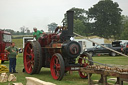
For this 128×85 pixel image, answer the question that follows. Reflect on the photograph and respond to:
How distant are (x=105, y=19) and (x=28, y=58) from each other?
5401cm

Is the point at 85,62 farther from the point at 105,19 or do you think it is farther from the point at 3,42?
the point at 105,19

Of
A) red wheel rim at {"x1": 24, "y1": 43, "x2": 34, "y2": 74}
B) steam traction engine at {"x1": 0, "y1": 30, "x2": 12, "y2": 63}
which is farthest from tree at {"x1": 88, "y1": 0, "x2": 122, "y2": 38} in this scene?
red wheel rim at {"x1": 24, "y1": 43, "x2": 34, "y2": 74}

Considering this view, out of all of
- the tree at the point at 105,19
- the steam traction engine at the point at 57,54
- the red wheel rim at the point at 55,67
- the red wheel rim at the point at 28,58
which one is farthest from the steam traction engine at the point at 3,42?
the tree at the point at 105,19

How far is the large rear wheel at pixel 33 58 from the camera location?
10383 mm

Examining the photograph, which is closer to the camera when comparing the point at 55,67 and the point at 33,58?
the point at 55,67

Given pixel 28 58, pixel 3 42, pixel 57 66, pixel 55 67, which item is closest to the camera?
pixel 57 66

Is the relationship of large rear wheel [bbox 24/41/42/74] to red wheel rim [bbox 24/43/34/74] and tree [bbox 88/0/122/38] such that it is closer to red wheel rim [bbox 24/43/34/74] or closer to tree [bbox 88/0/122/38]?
red wheel rim [bbox 24/43/34/74]

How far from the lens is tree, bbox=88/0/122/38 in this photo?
6180cm

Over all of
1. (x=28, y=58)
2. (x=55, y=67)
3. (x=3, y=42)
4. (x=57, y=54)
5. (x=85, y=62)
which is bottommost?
(x=55, y=67)

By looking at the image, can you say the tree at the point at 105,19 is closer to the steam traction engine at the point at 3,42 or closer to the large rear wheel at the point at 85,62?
the steam traction engine at the point at 3,42

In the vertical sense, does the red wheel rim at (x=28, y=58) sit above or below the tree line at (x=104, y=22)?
below

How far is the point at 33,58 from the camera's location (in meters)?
10.9

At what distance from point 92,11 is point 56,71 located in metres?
59.6

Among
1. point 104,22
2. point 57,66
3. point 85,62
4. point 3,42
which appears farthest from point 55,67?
point 104,22
